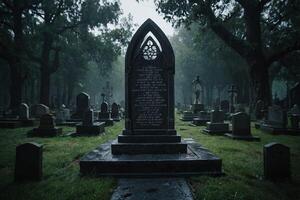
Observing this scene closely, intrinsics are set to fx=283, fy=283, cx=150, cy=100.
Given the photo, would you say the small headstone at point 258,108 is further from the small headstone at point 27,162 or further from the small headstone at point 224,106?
the small headstone at point 27,162

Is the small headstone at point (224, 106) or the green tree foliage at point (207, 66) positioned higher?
the green tree foliage at point (207, 66)

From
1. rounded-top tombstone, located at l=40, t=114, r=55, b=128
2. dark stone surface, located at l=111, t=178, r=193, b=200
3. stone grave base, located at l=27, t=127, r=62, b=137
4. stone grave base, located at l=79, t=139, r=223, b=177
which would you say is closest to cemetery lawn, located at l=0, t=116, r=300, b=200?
dark stone surface, located at l=111, t=178, r=193, b=200

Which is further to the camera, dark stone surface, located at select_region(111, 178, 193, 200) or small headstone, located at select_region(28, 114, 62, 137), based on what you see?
small headstone, located at select_region(28, 114, 62, 137)

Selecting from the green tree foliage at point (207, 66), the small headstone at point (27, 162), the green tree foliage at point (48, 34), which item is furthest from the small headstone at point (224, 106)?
the small headstone at point (27, 162)

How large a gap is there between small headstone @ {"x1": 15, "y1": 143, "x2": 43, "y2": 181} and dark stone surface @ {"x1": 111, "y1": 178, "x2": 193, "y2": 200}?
182 cm

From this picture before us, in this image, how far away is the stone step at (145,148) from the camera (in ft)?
23.8

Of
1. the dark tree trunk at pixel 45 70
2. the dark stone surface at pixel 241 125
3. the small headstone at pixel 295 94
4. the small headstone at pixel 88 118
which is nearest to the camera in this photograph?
the dark stone surface at pixel 241 125

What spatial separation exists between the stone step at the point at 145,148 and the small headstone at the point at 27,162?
6.35 ft

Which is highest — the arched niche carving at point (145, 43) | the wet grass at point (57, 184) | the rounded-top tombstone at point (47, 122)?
the arched niche carving at point (145, 43)

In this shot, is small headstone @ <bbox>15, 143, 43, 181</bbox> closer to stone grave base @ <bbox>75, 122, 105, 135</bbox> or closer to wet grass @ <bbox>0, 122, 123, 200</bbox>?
wet grass @ <bbox>0, 122, 123, 200</bbox>

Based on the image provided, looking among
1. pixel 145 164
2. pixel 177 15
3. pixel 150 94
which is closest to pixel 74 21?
pixel 177 15

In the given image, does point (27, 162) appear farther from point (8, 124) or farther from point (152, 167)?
point (8, 124)

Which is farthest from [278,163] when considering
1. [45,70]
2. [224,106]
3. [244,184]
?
[45,70]

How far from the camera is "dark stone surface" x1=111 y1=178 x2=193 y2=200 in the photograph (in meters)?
4.77
